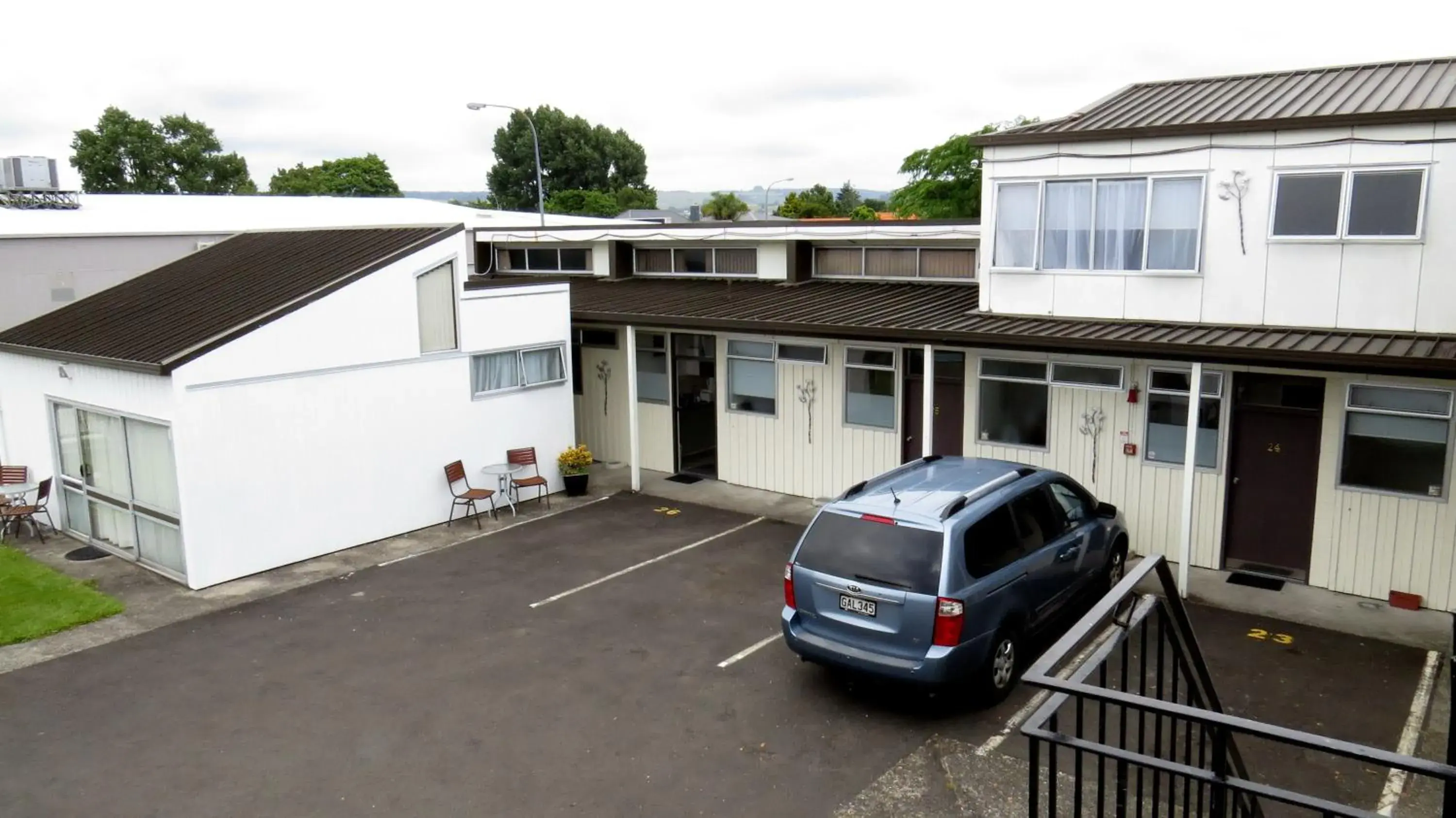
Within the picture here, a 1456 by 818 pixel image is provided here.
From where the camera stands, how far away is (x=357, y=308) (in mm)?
12844

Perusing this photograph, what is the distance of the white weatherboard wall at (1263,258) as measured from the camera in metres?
9.67

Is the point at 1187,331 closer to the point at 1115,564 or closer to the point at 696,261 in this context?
the point at 1115,564

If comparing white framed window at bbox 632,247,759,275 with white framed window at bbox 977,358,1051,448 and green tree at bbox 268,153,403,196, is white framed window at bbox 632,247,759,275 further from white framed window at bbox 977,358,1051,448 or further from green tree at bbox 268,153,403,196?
green tree at bbox 268,153,403,196

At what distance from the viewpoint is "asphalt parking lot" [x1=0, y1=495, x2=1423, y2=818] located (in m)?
7.29

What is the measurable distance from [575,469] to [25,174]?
571 inches

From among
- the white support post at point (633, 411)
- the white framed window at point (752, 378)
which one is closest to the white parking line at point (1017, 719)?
the white framed window at point (752, 378)

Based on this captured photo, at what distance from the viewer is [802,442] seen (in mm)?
14891

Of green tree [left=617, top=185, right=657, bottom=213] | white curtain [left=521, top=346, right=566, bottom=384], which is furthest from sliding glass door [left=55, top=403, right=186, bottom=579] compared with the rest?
green tree [left=617, top=185, right=657, bottom=213]

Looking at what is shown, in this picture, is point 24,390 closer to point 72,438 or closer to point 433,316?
point 72,438

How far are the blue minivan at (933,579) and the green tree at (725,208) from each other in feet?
178

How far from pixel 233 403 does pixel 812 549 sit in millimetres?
7263

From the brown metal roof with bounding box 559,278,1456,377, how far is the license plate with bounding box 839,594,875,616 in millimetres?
4303

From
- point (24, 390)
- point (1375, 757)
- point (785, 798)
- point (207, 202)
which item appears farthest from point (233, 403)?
point (207, 202)

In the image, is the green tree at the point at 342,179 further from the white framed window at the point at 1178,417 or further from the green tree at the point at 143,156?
the white framed window at the point at 1178,417
